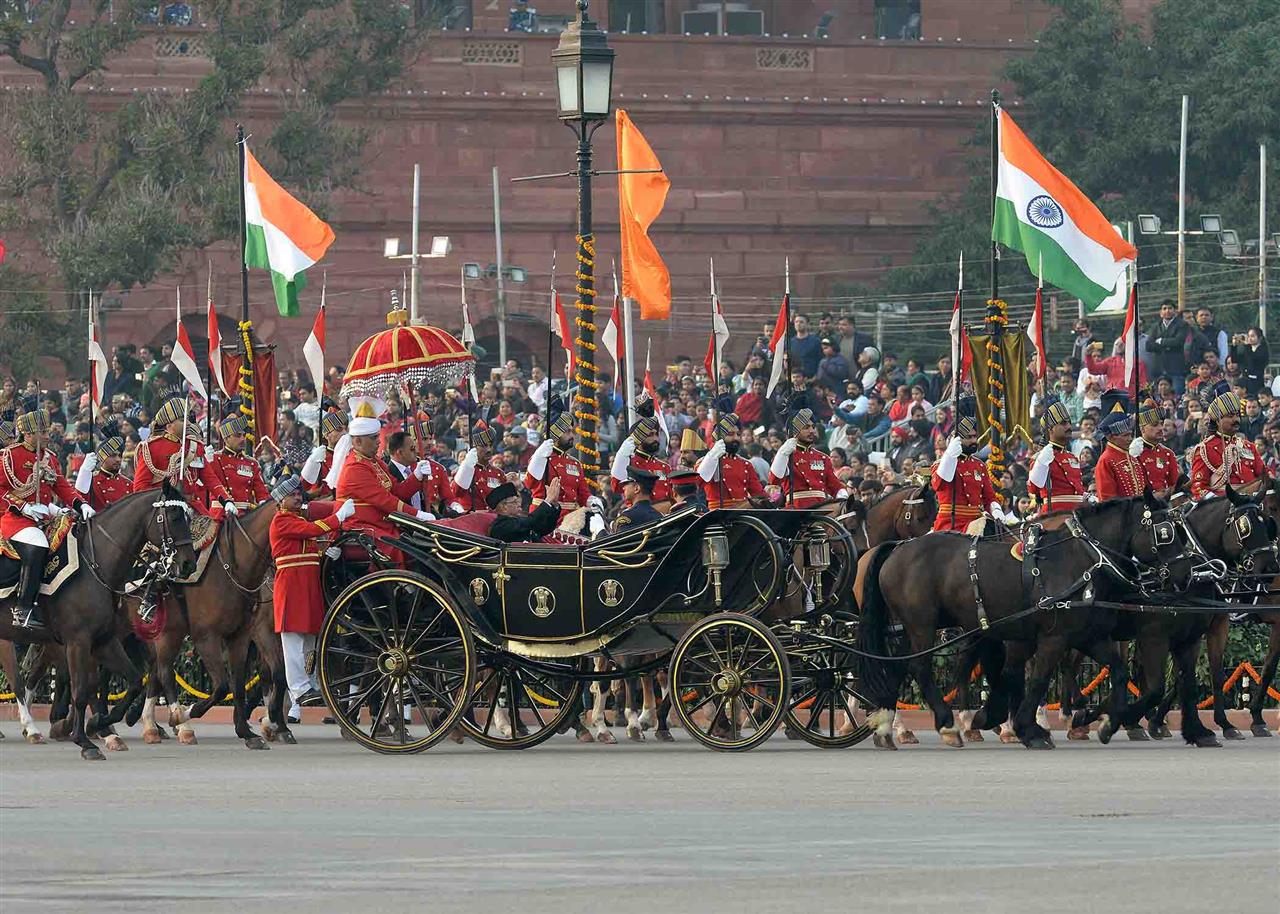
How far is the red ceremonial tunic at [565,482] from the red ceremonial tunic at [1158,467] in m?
3.79

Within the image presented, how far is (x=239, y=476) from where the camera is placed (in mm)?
21750

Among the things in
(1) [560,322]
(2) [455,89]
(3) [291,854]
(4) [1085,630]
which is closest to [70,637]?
(4) [1085,630]

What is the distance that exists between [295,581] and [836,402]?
15.1 metres

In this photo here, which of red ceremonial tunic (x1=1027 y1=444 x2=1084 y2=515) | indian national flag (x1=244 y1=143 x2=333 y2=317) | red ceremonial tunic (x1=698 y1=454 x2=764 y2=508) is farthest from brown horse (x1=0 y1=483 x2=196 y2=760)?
indian national flag (x1=244 y1=143 x2=333 y2=317)

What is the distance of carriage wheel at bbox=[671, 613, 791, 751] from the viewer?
56.7 feet

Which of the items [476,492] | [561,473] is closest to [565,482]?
[561,473]

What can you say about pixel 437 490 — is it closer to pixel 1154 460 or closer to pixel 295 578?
pixel 295 578

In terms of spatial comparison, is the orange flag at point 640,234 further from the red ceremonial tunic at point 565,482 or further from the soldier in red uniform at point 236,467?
the soldier in red uniform at point 236,467

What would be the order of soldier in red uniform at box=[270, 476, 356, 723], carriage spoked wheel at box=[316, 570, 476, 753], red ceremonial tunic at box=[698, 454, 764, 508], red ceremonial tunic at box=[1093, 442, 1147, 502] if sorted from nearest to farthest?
carriage spoked wheel at box=[316, 570, 476, 753] < soldier in red uniform at box=[270, 476, 356, 723] < red ceremonial tunic at box=[1093, 442, 1147, 502] < red ceremonial tunic at box=[698, 454, 764, 508]

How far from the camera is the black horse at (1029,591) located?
60.5 feet

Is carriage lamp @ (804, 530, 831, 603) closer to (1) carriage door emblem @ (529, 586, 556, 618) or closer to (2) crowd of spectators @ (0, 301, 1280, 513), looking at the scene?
(1) carriage door emblem @ (529, 586, 556, 618)

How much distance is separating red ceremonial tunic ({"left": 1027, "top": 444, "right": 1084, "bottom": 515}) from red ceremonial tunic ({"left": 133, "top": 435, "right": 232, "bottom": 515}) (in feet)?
18.6

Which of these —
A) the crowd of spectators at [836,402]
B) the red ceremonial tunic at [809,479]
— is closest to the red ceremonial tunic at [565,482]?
the red ceremonial tunic at [809,479]

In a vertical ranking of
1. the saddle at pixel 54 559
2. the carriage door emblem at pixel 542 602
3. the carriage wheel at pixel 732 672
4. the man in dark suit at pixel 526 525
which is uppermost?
the man in dark suit at pixel 526 525
